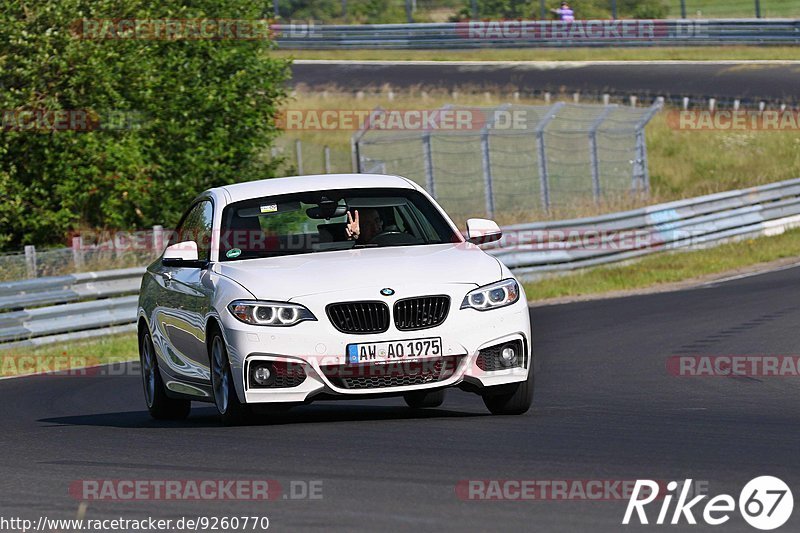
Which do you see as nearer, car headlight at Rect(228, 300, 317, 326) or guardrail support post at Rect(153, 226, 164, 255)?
car headlight at Rect(228, 300, 317, 326)

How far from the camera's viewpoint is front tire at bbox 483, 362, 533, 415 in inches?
376

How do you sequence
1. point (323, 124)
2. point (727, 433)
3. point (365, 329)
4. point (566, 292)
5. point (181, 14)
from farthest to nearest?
point (323, 124) → point (181, 14) → point (566, 292) → point (365, 329) → point (727, 433)

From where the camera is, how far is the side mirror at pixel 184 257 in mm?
10164

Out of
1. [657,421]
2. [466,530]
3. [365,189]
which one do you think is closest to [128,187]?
[365,189]

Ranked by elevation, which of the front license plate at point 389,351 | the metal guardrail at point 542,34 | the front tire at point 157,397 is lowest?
the metal guardrail at point 542,34

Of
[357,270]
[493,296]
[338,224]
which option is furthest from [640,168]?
[357,270]

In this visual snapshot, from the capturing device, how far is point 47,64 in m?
26.0

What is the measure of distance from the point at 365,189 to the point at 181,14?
19.3m

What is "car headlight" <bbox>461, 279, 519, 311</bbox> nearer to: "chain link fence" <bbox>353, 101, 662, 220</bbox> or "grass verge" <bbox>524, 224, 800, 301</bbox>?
"grass verge" <bbox>524, 224, 800, 301</bbox>

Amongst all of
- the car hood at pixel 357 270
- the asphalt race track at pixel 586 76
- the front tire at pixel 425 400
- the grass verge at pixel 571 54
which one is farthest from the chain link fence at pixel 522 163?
the car hood at pixel 357 270

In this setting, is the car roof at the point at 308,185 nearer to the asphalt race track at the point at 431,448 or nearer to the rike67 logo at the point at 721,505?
the asphalt race track at the point at 431,448

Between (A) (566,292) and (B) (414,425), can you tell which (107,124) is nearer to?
(A) (566,292)

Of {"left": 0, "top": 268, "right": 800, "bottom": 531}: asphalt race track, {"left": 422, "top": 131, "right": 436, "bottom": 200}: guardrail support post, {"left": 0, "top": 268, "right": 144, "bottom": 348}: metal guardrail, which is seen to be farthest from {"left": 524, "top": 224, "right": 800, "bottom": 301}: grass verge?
{"left": 0, "top": 268, "right": 800, "bottom": 531}: asphalt race track

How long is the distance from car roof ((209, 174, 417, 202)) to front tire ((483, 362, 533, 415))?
1.77 metres
